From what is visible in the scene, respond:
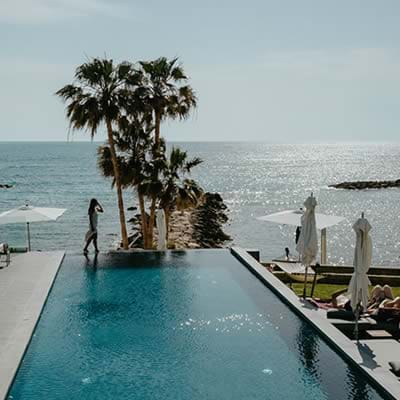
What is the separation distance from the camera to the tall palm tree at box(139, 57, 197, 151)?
21.5 metres

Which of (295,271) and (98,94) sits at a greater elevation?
(98,94)

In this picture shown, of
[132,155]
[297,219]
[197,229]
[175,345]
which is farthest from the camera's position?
[197,229]

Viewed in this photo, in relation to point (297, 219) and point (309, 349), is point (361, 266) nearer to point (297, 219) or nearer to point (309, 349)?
point (309, 349)

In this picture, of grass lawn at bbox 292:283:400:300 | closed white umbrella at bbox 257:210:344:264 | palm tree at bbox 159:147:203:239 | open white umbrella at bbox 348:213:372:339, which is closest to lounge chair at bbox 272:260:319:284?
grass lawn at bbox 292:283:400:300

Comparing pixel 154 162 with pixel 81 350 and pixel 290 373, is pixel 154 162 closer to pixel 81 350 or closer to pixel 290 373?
pixel 81 350

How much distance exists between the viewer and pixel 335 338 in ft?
35.0

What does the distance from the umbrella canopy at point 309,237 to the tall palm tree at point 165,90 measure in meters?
9.42

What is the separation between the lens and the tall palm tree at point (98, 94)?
811 inches

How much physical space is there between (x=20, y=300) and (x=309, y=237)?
22.6ft

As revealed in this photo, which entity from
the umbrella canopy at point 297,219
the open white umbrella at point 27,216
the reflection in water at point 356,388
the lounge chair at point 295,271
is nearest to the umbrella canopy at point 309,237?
the umbrella canopy at point 297,219

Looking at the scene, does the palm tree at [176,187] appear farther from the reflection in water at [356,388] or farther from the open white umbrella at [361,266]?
the reflection in water at [356,388]

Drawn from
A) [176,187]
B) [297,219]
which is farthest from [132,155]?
[297,219]

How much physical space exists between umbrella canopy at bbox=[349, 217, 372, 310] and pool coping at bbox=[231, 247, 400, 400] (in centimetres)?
77

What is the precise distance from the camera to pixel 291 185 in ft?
331
